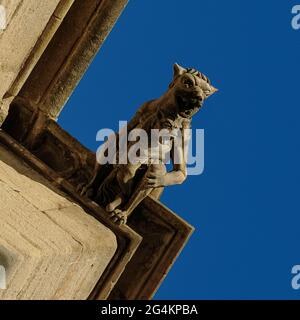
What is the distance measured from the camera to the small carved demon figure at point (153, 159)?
7.67m

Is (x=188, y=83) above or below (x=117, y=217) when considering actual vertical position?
above

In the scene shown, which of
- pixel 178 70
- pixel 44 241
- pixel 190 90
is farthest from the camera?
pixel 178 70

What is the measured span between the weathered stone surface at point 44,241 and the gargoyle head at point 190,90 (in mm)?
1473

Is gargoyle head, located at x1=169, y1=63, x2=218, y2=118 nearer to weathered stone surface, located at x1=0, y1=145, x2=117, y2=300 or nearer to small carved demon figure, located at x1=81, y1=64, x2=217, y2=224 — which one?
small carved demon figure, located at x1=81, y1=64, x2=217, y2=224

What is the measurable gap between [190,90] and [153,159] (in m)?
0.83

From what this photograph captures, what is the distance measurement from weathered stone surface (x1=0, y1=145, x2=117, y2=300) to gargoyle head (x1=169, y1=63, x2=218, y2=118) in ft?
4.83

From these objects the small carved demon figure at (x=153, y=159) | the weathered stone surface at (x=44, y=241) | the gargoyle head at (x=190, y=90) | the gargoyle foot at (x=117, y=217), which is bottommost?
the weathered stone surface at (x=44, y=241)

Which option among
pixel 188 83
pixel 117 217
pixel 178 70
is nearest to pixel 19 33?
pixel 178 70

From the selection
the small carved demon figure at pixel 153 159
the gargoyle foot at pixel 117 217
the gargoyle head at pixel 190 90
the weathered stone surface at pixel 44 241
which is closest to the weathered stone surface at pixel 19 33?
the weathered stone surface at pixel 44 241

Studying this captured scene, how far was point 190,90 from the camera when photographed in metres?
7.55

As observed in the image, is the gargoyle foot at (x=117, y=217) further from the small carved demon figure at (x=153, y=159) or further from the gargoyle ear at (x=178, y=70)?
the gargoyle ear at (x=178, y=70)

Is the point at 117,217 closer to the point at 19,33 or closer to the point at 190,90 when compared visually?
the point at 190,90
